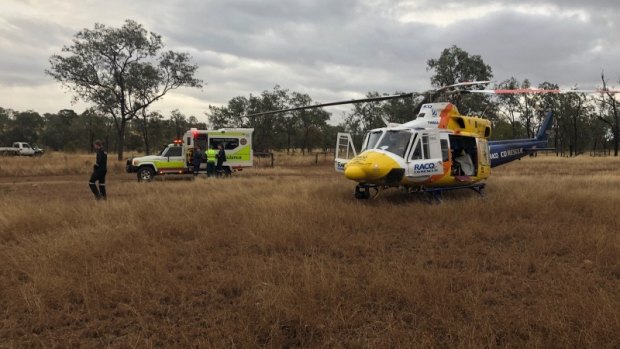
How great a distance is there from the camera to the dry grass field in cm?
397

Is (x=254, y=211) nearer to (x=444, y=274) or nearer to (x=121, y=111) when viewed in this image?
(x=444, y=274)

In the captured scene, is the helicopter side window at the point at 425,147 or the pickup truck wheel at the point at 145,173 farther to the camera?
the pickup truck wheel at the point at 145,173

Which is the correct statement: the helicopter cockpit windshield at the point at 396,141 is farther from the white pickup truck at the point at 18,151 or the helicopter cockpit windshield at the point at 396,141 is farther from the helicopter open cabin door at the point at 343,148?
the white pickup truck at the point at 18,151

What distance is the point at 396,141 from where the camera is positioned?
37.5ft

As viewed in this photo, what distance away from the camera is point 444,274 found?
212 inches

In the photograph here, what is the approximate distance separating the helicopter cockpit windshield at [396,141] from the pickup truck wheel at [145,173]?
44.1ft

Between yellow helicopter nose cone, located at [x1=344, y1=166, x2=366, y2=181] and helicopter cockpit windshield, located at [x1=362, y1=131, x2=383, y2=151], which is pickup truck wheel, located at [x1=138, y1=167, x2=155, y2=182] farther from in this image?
yellow helicopter nose cone, located at [x1=344, y1=166, x2=366, y2=181]

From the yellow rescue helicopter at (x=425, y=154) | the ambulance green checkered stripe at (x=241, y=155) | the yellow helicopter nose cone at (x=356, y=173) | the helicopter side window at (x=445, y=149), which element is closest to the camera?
the yellow helicopter nose cone at (x=356, y=173)

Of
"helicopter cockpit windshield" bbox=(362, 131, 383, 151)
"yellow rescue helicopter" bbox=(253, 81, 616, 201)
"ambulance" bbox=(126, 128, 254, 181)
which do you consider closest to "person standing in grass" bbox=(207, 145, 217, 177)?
"ambulance" bbox=(126, 128, 254, 181)

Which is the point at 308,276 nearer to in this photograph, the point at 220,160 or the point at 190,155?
the point at 220,160

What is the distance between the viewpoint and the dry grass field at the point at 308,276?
13.0 ft

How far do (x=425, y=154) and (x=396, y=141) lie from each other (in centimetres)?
84

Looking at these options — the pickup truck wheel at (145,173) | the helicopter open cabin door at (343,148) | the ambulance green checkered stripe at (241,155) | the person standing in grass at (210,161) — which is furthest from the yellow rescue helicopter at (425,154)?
the pickup truck wheel at (145,173)

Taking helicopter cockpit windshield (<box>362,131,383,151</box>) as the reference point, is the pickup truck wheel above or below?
below
